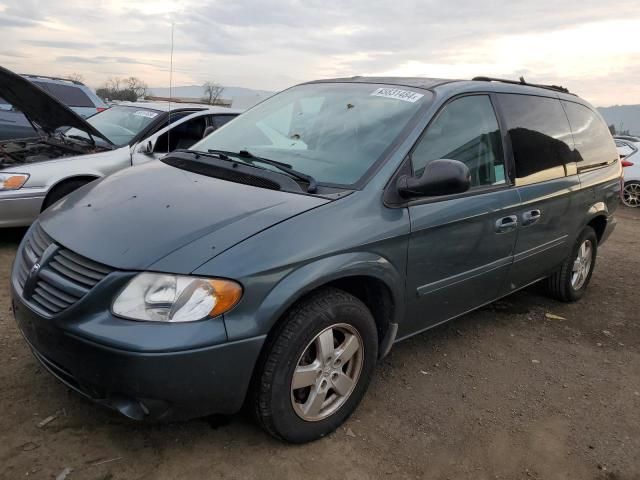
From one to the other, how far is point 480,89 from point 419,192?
1.17 meters

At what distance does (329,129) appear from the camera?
3.15 m

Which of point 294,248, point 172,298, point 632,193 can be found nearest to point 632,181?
point 632,193

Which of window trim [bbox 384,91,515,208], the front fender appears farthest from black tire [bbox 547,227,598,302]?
the front fender

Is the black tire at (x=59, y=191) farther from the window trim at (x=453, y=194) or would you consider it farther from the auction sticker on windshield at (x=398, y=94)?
the window trim at (x=453, y=194)

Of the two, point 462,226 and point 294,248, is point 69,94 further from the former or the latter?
point 294,248

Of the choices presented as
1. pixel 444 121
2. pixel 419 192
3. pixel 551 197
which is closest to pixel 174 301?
pixel 419 192

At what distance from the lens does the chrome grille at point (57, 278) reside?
7.07ft

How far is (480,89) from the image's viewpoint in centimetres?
344

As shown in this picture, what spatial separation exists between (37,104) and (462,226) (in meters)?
3.99

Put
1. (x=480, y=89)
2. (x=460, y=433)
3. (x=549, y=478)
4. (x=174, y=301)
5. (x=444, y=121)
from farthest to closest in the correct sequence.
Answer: (x=480, y=89) < (x=444, y=121) < (x=460, y=433) < (x=549, y=478) < (x=174, y=301)

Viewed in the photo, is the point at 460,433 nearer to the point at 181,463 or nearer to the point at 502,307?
the point at 181,463

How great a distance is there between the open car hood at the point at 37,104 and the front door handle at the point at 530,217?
13.0ft

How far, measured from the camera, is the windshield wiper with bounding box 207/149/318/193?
2.70 meters

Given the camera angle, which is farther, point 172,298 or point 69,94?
point 69,94
